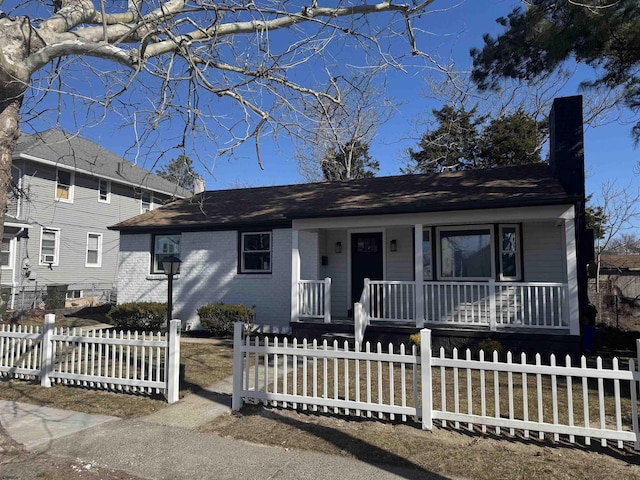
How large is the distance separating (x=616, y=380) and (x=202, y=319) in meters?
10.1

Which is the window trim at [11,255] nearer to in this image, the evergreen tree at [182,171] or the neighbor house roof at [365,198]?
the neighbor house roof at [365,198]

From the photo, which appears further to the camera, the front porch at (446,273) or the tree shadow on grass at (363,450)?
the front porch at (446,273)

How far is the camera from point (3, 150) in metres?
5.12

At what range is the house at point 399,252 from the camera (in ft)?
30.6

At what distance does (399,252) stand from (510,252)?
270 cm

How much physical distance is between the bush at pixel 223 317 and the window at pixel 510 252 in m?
6.52

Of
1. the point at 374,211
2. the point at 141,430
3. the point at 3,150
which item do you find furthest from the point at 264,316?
the point at 3,150

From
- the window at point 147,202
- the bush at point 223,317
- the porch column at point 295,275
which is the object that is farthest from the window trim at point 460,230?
the window at point 147,202

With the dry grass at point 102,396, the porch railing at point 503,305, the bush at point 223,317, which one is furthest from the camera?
the bush at point 223,317

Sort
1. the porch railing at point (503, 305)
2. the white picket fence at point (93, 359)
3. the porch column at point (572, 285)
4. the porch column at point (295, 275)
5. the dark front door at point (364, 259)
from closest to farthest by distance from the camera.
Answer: the white picket fence at point (93, 359) < the porch column at point (572, 285) < the porch railing at point (503, 305) < the porch column at point (295, 275) < the dark front door at point (364, 259)

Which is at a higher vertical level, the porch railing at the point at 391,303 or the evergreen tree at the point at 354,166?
the evergreen tree at the point at 354,166

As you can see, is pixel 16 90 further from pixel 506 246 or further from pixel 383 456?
pixel 506 246

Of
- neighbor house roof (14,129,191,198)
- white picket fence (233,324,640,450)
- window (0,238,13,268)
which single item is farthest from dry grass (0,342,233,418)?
window (0,238,13,268)

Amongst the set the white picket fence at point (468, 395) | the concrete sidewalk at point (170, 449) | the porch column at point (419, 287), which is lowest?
the concrete sidewalk at point (170, 449)
